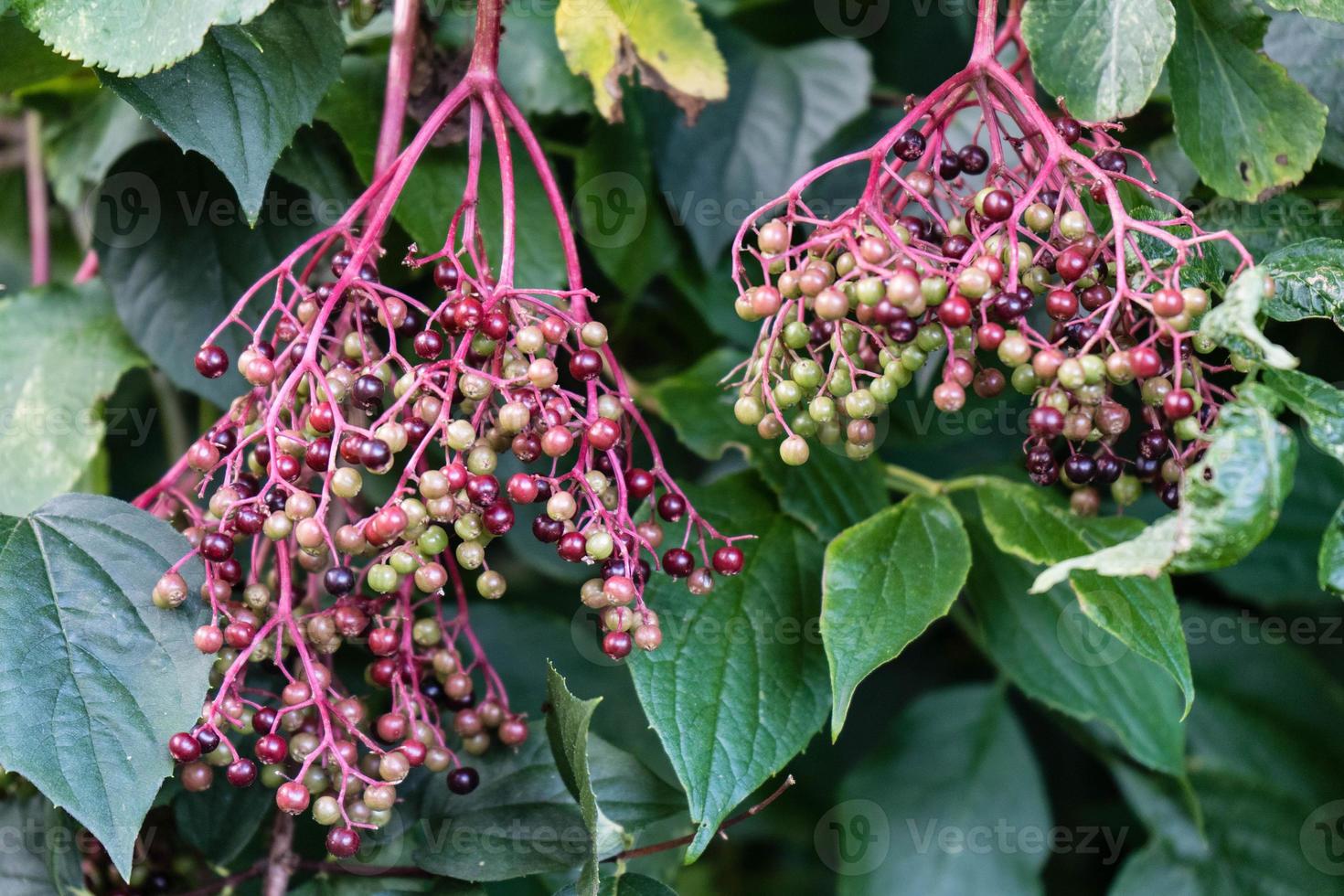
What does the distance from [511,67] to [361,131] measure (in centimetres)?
23

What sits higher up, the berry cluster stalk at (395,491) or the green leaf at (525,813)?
the berry cluster stalk at (395,491)

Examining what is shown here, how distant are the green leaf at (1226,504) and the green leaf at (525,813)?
455 mm

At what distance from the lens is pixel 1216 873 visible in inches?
53.9

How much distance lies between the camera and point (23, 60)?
972 mm

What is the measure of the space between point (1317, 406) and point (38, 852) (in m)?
1.11

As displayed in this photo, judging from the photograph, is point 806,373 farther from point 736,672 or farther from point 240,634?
point 240,634

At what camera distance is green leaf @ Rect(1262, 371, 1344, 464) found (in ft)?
2.34

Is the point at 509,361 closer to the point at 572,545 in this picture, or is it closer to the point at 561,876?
the point at 572,545

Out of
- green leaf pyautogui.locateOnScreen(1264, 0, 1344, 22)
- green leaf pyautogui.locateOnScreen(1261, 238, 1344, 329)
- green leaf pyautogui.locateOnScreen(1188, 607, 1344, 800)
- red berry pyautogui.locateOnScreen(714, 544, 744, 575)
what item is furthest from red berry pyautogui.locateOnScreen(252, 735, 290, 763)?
green leaf pyautogui.locateOnScreen(1188, 607, 1344, 800)

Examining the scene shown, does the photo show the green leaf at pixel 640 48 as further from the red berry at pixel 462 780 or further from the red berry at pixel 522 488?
the red berry at pixel 462 780

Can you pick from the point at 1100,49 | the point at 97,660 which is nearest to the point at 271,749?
the point at 97,660

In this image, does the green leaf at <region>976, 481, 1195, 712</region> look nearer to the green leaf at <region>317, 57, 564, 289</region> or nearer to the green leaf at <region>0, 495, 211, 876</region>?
the green leaf at <region>317, 57, 564, 289</region>

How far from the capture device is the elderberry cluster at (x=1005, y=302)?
71 centimetres

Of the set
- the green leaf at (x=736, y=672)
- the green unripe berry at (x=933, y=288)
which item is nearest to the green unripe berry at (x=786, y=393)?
the green unripe berry at (x=933, y=288)
